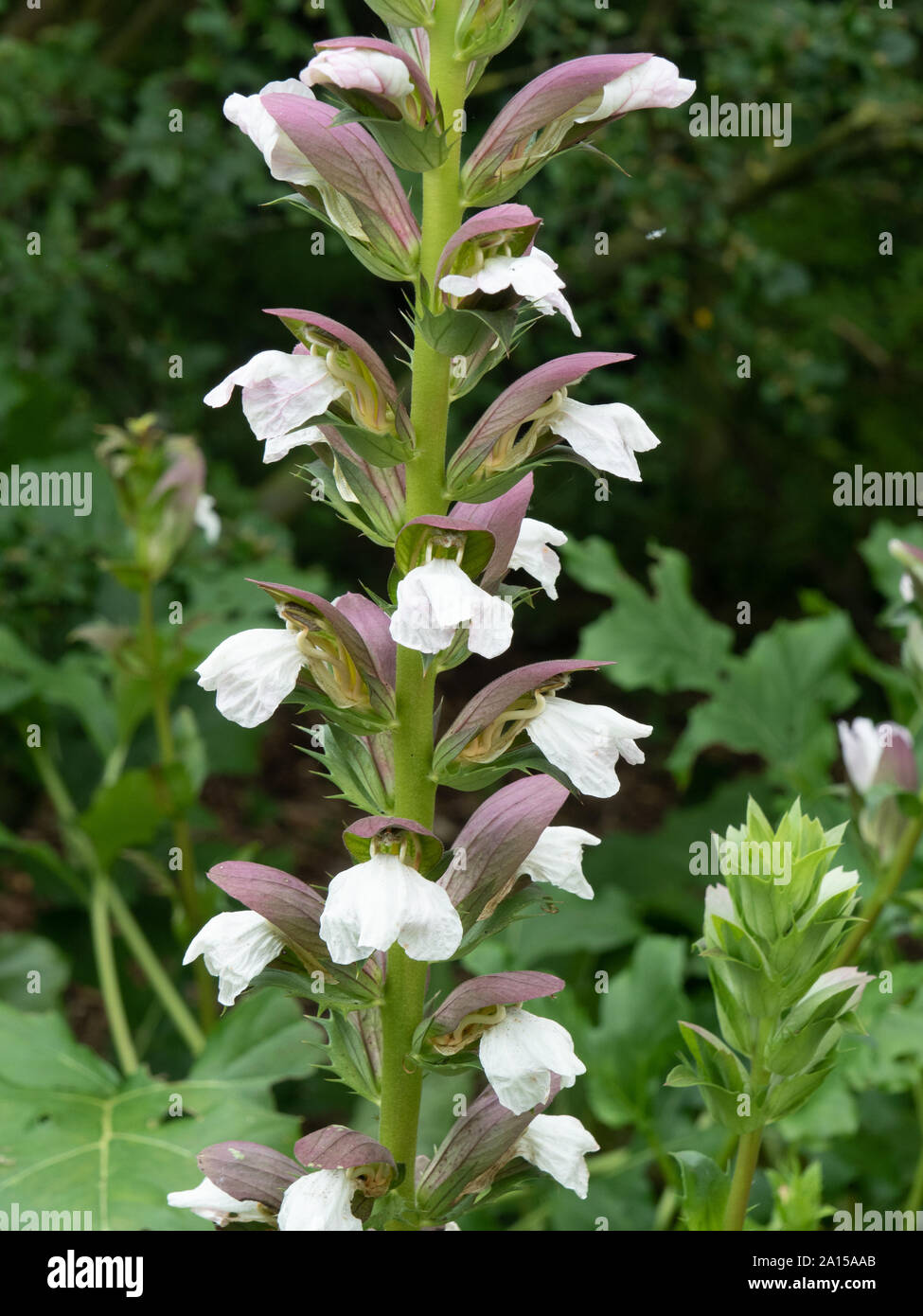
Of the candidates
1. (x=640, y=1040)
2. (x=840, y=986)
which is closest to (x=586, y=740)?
(x=840, y=986)

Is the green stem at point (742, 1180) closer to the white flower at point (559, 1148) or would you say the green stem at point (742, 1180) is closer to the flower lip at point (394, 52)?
the white flower at point (559, 1148)

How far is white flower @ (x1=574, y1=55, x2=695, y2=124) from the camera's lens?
3.65ft

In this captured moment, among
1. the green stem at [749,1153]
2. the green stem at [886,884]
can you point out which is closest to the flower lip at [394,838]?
the green stem at [749,1153]

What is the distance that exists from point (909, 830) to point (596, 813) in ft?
10.1

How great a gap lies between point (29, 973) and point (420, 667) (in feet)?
5.89

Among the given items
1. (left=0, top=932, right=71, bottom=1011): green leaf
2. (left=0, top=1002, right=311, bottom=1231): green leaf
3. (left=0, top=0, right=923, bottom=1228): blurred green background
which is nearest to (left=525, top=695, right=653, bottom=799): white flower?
(left=0, top=1002, right=311, bottom=1231): green leaf

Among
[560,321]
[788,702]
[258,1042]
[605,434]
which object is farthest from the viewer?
[560,321]

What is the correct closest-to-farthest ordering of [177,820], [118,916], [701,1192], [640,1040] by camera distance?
1. [701,1192]
2. [640,1040]
3. [177,820]
4. [118,916]

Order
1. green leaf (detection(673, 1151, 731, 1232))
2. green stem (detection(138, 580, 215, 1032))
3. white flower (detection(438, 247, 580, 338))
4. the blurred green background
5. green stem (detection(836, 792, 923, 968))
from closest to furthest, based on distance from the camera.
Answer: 1. white flower (detection(438, 247, 580, 338))
2. green leaf (detection(673, 1151, 731, 1232))
3. green stem (detection(836, 792, 923, 968))
4. green stem (detection(138, 580, 215, 1032))
5. the blurred green background

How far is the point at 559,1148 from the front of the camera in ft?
4.00

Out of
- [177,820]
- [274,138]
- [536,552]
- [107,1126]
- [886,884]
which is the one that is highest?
[274,138]

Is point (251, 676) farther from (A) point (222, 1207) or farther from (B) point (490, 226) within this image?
(A) point (222, 1207)

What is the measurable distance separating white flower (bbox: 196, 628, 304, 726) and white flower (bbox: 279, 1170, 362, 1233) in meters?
0.40

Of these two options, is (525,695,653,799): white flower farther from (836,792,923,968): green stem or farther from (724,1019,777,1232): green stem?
(836,792,923,968): green stem
